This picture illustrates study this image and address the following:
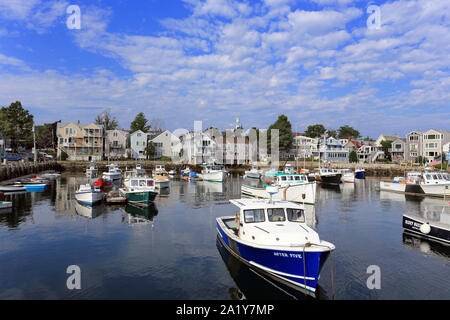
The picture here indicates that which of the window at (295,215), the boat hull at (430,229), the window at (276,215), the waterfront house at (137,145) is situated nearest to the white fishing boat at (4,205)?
the window at (276,215)

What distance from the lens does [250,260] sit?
576 inches

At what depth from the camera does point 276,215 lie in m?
15.2

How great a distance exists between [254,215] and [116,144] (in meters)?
103

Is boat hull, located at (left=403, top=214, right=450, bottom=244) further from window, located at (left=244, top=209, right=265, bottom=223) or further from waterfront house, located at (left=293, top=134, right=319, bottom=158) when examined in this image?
waterfront house, located at (left=293, top=134, right=319, bottom=158)

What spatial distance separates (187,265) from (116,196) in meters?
22.2

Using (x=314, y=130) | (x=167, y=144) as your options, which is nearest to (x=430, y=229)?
(x=167, y=144)

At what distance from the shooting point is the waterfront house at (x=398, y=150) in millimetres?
110000

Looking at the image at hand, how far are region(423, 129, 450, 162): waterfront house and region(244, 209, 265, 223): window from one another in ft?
333

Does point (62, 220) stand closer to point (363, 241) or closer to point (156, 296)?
point (156, 296)

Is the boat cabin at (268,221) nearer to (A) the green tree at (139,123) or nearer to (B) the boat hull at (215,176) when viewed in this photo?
(B) the boat hull at (215,176)

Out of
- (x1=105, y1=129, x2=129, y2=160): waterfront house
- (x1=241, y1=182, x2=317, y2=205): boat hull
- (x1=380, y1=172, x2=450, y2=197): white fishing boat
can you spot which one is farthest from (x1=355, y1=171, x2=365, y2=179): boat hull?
(x1=105, y1=129, x2=129, y2=160): waterfront house

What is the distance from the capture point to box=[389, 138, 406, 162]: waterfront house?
11000 centimetres

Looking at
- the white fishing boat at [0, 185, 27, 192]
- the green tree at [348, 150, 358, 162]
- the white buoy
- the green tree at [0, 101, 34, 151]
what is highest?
the green tree at [0, 101, 34, 151]

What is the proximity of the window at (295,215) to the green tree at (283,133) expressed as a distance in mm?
104341
